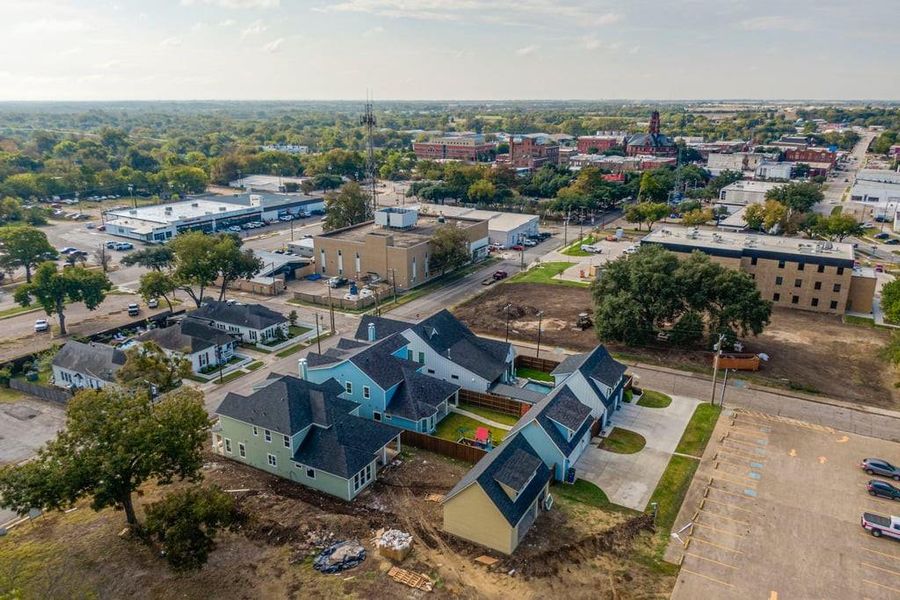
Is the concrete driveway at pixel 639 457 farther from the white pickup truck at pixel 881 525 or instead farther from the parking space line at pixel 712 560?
the white pickup truck at pixel 881 525

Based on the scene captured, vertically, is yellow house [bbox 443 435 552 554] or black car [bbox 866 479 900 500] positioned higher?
yellow house [bbox 443 435 552 554]

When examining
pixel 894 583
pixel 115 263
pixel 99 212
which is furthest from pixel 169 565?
pixel 99 212

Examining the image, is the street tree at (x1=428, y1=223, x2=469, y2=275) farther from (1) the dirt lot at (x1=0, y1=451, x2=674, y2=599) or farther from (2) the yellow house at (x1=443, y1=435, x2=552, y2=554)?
(2) the yellow house at (x1=443, y1=435, x2=552, y2=554)

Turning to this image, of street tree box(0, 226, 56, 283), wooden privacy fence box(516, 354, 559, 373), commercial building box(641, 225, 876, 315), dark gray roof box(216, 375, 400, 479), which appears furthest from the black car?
street tree box(0, 226, 56, 283)

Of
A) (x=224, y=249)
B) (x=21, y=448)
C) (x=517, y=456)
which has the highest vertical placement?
(x=224, y=249)

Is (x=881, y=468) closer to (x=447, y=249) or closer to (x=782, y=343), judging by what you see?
(x=782, y=343)

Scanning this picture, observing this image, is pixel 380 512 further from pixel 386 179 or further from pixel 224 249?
pixel 386 179
